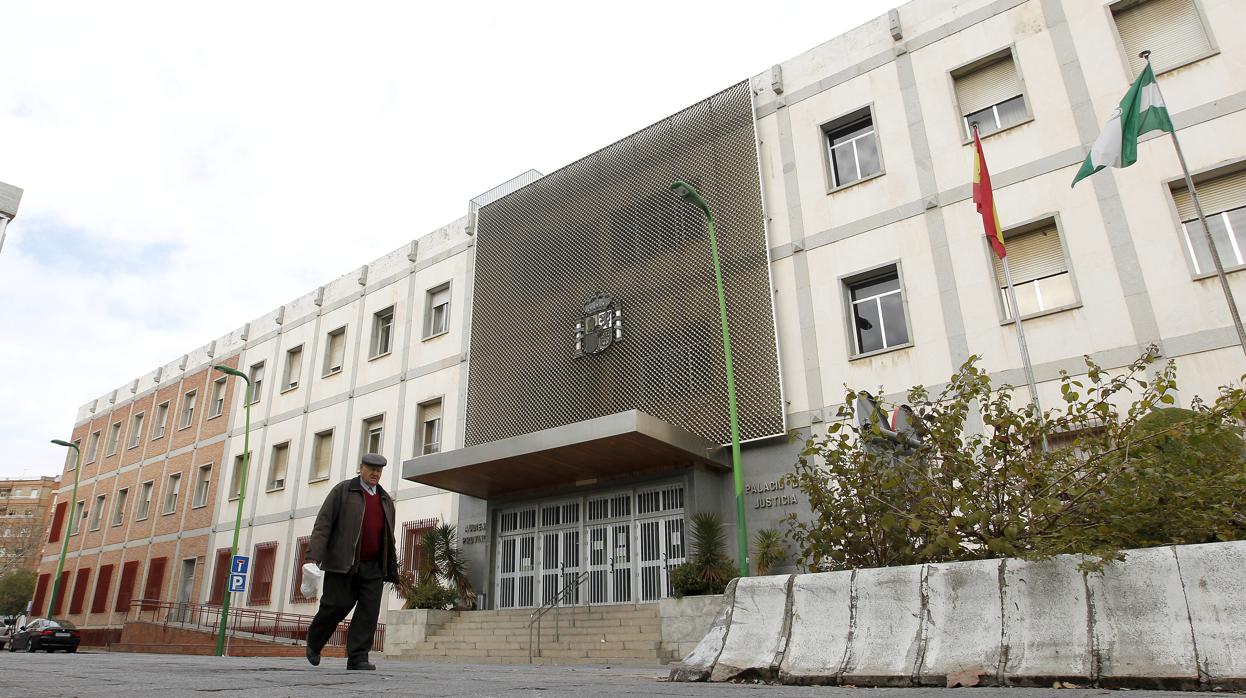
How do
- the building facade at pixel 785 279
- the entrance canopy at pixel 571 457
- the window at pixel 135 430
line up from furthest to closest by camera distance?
the window at pixel 135 430, the entrance canopy at pixel 571 457, the building facade at pixel 785 279

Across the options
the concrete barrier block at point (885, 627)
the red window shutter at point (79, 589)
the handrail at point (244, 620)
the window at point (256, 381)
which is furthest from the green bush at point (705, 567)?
the red window shutter at point (79, 589)

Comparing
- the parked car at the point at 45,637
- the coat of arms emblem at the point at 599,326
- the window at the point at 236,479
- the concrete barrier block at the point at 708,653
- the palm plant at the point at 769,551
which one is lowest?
the concrete barrier block at the point at 708,653

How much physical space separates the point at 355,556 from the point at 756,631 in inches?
131

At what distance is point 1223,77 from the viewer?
13.2 metres

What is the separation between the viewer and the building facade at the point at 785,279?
1334 cm

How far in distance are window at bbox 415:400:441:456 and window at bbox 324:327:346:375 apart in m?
5.22

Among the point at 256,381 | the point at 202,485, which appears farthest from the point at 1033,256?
the point at 202,485

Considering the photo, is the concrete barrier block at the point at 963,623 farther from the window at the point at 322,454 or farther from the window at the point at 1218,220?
the window at the point at 322,454

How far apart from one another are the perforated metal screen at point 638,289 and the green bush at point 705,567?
1.98 metres

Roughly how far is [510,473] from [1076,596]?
14240 mm

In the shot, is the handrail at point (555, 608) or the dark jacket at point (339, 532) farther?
the handrail at point (555, 608)

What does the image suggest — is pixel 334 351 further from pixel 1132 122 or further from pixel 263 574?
pixel 1132 122

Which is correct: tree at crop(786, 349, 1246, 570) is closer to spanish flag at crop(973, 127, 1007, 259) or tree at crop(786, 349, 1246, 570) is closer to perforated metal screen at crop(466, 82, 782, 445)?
spanish flag at crop(973, 127, 1007, 259)

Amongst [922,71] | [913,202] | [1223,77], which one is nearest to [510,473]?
[913,202]
